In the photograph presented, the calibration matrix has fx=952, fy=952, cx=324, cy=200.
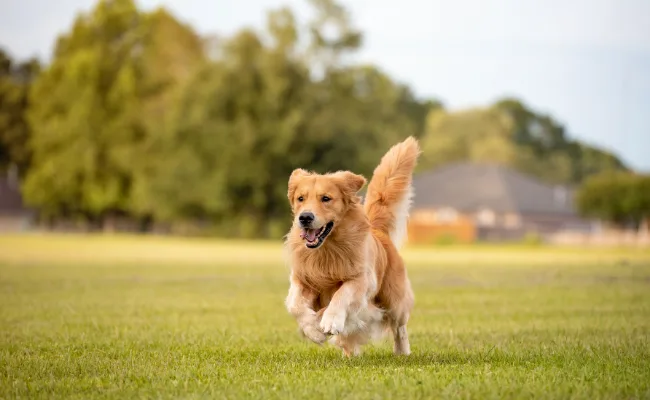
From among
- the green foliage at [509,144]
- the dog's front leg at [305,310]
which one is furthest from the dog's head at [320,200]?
the green foliage at [509,144]

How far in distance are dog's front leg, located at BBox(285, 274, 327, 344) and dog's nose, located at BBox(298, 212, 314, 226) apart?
0.61 meters

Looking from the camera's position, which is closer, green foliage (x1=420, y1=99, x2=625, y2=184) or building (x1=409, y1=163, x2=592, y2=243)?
building (x1=409, y1=163, x2=592, y2=243)

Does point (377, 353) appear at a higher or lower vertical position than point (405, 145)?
lower

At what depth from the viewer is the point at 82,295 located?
16.9 m

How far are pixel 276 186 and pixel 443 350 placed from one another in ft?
179

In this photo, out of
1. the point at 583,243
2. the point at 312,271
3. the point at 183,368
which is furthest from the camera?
the point at 583,243

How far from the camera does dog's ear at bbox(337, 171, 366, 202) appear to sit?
8.86 m

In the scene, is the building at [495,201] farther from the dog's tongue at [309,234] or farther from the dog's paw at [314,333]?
the dog's paw at [314,333]

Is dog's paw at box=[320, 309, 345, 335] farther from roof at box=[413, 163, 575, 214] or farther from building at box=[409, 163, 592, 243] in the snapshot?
roof at box=[413, 163, 575, 214]

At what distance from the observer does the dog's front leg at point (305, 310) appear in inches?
324

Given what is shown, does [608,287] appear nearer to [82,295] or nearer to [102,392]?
[82,295]

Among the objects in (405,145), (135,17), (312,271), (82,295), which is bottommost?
(82,295)

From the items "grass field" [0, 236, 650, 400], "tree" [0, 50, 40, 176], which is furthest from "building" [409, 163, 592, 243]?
"grass field" [0, 236, 650, 400]

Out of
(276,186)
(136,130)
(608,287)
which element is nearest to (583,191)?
(276,186)
